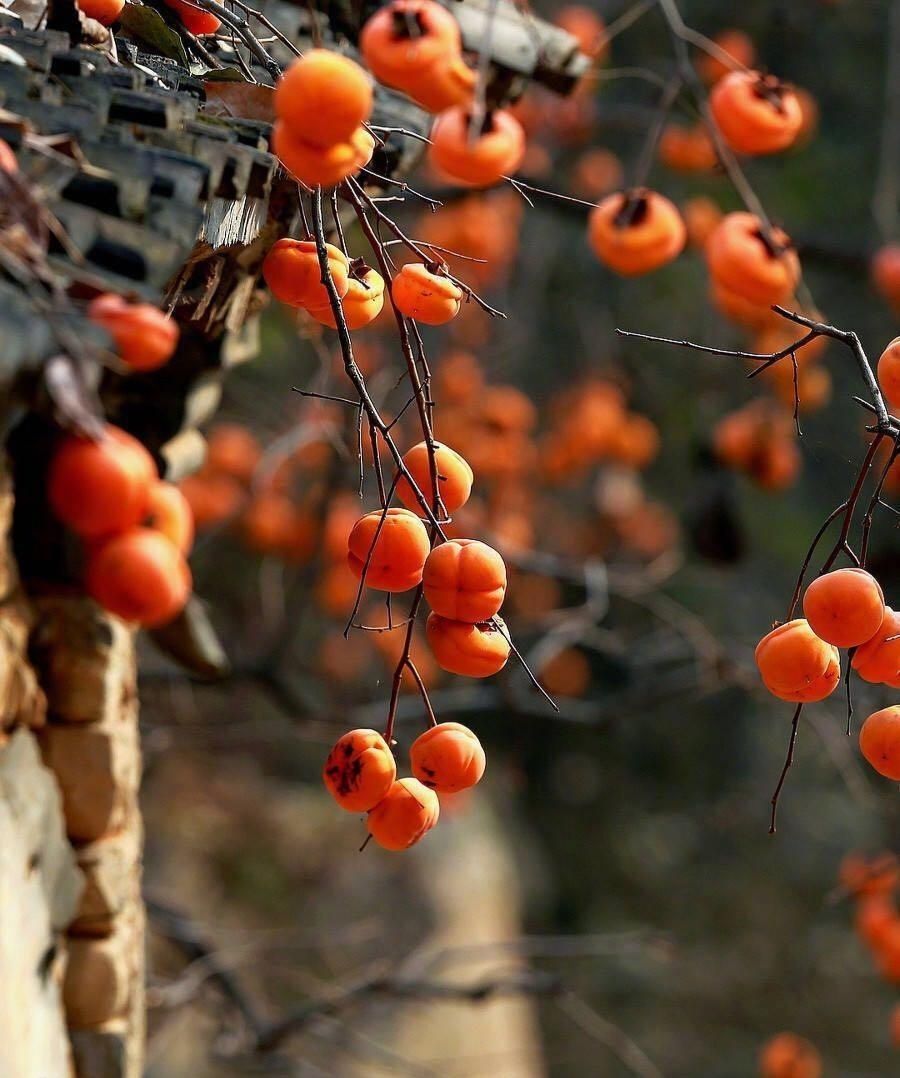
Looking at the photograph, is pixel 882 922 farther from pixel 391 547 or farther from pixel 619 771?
pixel 391 547

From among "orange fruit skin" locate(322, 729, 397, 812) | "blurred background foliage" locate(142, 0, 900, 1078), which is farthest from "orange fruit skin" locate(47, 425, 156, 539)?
"blurred background foliage" locate(142, 0, 900, 1078)

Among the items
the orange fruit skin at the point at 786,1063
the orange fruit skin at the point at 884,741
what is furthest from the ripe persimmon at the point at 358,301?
the orange fruit skin at the point at 786,1063

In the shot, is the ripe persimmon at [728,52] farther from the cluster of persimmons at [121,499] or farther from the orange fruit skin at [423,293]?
the cluster of persimmons at [121,499]

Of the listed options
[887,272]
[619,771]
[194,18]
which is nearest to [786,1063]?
[619,771]

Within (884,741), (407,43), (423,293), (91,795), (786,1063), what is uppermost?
(407,43)

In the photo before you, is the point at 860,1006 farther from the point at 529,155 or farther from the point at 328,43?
the point at 328,43

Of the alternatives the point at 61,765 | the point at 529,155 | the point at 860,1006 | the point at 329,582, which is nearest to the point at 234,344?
the point at 61,765
